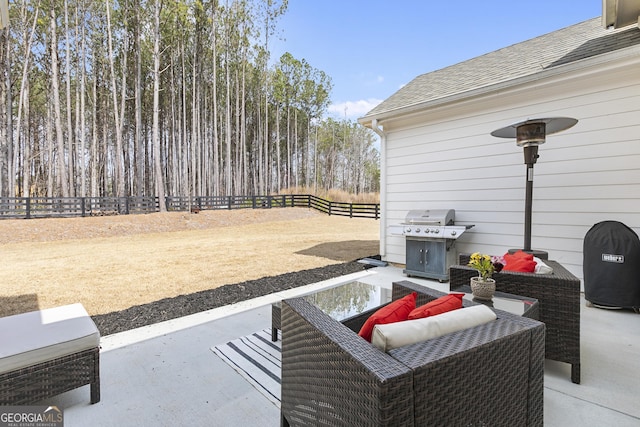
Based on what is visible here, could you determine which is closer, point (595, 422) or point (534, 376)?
point (534, 376)

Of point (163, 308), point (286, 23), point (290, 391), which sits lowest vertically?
point (163, 308)

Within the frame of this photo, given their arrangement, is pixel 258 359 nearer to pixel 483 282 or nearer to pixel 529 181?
pixel 483 282

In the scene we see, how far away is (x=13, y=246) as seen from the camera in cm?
740

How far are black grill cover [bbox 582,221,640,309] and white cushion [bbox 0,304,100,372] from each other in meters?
4.17

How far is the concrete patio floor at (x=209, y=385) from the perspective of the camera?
60.9 inches

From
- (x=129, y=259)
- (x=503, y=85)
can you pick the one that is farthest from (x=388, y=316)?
(x=129, y=259)

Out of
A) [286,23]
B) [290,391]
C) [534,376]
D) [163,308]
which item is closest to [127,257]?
[163,308]

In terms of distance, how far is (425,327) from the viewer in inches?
41.4

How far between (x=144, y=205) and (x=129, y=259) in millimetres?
7674

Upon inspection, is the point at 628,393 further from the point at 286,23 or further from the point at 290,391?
the point at 286,23

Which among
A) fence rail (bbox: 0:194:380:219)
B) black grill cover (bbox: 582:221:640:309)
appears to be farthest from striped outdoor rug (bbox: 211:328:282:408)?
fence rail (bbox: 0:194:380:219)

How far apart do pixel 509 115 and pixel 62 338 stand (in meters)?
4.86

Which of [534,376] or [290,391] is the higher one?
[534,376]

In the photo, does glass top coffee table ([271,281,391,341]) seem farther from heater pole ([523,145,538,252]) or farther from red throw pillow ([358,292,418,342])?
heater pole ([523,145,538,252])
